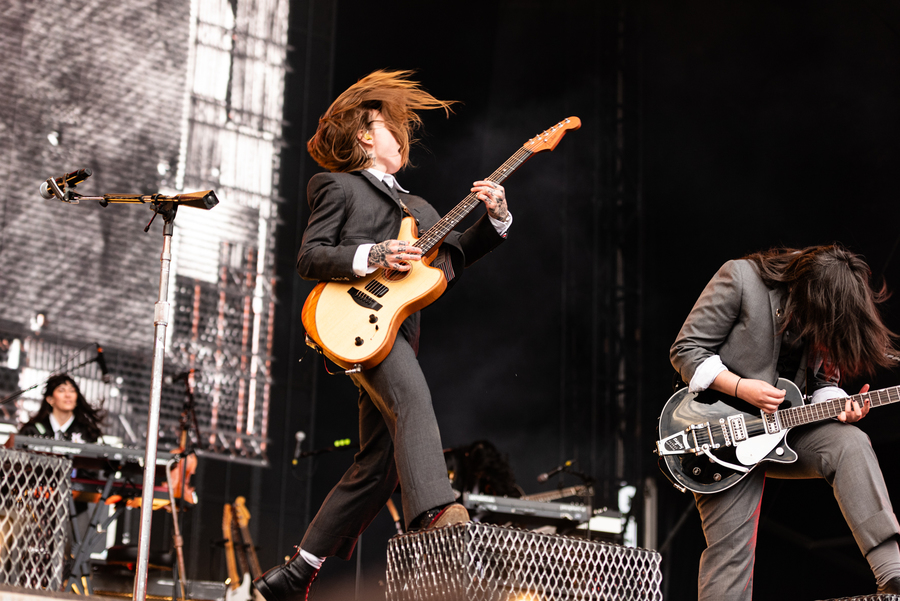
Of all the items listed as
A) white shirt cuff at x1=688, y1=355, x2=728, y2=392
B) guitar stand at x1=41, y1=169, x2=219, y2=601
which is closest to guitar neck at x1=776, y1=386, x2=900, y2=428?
white shirt cuff at x1=688, y1=355, x2=728, y2=392

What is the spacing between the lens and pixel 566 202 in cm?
941

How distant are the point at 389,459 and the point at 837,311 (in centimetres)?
149

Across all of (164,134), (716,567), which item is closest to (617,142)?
(164,134)

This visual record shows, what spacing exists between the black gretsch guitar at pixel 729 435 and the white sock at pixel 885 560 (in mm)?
364

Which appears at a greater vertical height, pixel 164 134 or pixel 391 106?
pixel 164 134

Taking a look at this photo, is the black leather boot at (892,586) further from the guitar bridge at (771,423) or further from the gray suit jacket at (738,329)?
the gray suit jacket at (738,329)

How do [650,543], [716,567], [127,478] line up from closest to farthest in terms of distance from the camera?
[716,567] → [127,478] → [650,543]

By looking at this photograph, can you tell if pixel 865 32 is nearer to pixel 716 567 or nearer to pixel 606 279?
pixel 606 279

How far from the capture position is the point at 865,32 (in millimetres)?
7164

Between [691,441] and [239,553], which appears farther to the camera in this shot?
[239,553]

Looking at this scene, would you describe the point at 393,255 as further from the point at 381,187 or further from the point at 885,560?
the point at 885,560

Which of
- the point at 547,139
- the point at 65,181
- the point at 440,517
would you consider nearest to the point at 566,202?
the point at 547,139

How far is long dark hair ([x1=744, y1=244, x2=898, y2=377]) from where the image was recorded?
113 inches

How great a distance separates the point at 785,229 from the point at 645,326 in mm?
1953
